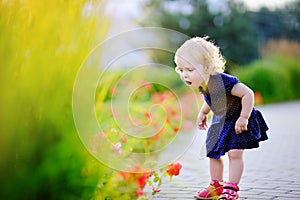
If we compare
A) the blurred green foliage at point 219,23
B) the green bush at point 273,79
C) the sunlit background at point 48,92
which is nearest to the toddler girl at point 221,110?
the sunlit background at point 48,92

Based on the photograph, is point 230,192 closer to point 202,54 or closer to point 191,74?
point 191,74

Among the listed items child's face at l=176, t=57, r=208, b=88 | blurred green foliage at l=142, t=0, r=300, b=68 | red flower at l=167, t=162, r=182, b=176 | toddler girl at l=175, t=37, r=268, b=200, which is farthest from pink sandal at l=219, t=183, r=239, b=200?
blurred green foliage at l=142, t=0, r=300, b=68

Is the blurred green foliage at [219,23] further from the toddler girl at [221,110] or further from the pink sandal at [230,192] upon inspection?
the pink sandal at [230,192]

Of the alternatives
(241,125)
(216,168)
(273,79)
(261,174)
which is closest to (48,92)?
(241,125)

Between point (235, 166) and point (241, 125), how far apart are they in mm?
298

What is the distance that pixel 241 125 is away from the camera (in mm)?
4207

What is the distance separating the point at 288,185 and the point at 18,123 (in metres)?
2.86

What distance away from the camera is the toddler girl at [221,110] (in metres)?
4.20

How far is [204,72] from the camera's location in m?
4.27

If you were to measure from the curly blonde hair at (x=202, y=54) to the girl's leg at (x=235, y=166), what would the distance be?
0.57 metres

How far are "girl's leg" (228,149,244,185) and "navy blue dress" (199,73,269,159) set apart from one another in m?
0.04

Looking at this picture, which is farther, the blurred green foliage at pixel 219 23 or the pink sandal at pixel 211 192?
the blurred green foliage at pixel 219 23

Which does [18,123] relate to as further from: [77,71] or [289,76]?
[289,76]

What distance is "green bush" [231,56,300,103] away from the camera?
885 inches
